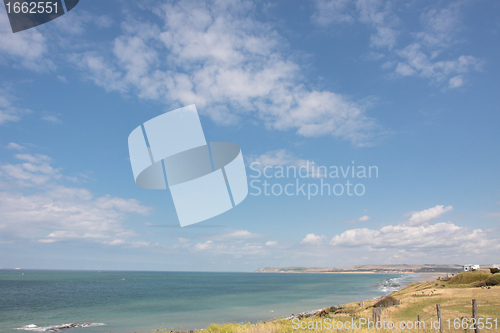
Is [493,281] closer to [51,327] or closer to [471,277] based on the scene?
[471,277]

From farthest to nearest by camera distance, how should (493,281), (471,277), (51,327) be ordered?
1. (471,277)
2. (493,281)
3. (51,327)

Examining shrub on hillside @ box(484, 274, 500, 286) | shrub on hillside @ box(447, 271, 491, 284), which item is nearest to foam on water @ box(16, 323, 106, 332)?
shrub on hillside @ box(484, 274, 500, 286)

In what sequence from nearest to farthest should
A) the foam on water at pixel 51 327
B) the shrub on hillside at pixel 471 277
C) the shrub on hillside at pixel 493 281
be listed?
the foam on water at pixel 51 327, the shrub on hillside at pixel 493 281, the shrub on hillside at pixel 471 277

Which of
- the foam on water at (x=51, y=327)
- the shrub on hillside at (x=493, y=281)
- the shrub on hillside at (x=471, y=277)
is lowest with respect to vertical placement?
the foam on water at (x=51, y=327)

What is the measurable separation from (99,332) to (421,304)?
29666 mm

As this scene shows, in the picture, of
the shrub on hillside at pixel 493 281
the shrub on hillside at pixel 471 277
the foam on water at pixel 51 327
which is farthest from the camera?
the shrub on hillside at pixel 471 277

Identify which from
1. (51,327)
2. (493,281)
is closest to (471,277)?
(493,281)

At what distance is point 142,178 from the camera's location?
15445mm

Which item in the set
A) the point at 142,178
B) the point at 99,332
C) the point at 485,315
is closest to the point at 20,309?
the point at 99,332

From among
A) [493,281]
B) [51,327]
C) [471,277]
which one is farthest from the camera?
[471,277]

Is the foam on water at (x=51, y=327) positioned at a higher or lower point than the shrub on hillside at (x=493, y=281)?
lower

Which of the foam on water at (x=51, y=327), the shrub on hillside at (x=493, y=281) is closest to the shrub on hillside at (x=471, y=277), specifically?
the shrub on hillside at (x=493, y=281)

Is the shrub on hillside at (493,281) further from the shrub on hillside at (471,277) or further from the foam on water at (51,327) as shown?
the foam on water at (51,327)

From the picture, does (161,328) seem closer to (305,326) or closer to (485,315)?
(305,326)
